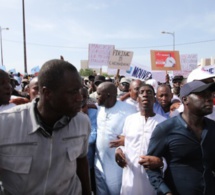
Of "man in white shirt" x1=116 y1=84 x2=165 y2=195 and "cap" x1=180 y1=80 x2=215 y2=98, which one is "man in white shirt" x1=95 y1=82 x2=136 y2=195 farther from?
"cap" x1=180 y1=80 x2=215 y2=98

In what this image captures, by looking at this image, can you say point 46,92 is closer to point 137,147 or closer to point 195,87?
point 195,87

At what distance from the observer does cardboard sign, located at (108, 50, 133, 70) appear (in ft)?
30.2

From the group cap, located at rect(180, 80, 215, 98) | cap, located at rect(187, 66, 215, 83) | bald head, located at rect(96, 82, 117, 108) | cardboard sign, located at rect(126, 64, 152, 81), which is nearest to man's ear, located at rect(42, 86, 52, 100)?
cap, located at rect(180, 80, 215, 98)

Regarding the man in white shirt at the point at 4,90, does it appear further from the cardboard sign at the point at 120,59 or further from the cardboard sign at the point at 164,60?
the cardboard sign at the point at 164,60

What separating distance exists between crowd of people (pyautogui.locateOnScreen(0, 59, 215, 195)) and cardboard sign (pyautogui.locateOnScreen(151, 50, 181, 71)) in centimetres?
681

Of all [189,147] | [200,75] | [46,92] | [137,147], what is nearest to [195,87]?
[189,147]

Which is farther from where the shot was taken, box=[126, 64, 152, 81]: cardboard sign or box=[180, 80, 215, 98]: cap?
box=[126, 64, 152, 81]: cardboard sign

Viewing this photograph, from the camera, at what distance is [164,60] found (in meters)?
10.0

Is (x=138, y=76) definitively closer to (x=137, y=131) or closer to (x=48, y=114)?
(x=137, y=131)

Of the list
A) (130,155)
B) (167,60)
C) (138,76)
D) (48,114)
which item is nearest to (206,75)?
(130,155)

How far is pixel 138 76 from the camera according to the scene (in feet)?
29.7

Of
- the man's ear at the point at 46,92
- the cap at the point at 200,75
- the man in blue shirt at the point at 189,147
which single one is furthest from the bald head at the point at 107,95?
the man's ear at the point at 46,92

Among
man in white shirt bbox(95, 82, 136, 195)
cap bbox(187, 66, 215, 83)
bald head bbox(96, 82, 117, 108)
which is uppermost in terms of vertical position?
cap bbox(187, 66, 215, 83)

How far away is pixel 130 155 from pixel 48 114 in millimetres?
1499
